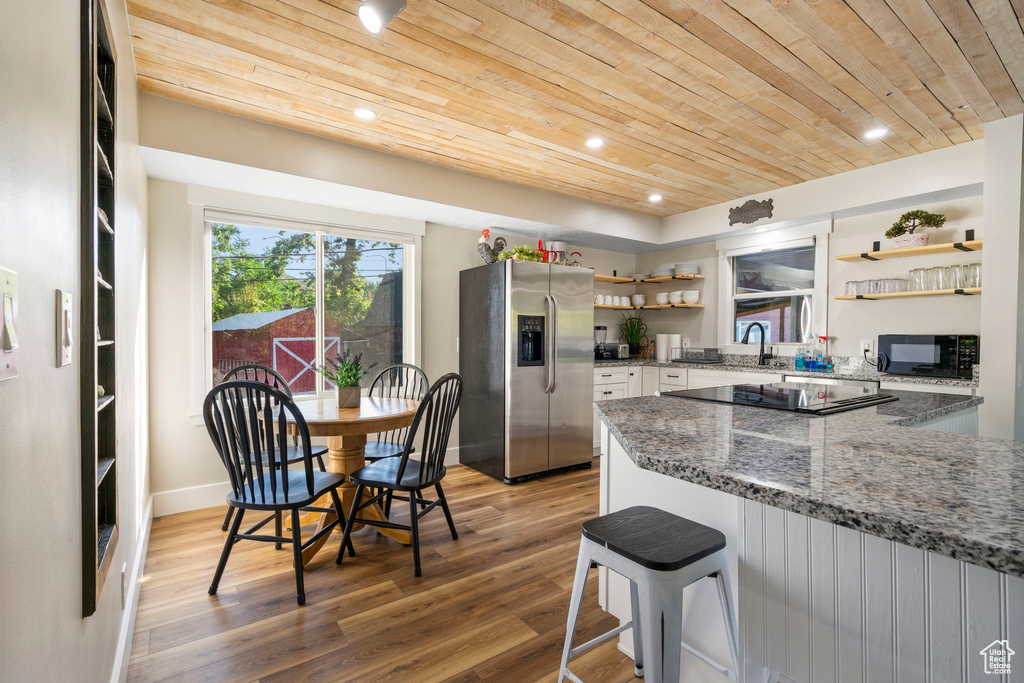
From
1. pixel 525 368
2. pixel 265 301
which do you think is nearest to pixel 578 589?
pixel 525 368

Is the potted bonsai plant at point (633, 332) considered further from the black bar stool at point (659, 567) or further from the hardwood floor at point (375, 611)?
the black bar stool at point (659, 567)

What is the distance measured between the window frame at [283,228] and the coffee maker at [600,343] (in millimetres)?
1997

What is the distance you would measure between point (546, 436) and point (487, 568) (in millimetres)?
1704

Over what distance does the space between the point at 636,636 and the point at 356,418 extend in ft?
5.33

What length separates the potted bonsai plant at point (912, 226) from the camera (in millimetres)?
3477

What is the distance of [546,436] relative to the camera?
161 inches

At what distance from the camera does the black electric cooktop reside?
1.73 m

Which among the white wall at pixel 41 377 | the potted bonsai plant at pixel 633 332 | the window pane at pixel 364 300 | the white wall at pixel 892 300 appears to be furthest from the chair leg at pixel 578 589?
the potted bonsai plant at pixel 633 332

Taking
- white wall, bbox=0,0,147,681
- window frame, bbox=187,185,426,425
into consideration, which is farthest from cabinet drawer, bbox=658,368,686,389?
white wall, bbox=0,0,147,681

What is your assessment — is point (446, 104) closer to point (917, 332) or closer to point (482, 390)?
point (482, 390)

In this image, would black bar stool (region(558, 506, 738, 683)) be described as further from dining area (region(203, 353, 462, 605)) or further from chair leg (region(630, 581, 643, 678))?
dining area (region(203, 353, 462, 605))

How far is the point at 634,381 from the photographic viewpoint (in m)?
4.93

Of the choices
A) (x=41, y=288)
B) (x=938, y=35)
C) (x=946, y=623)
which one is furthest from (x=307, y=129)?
(x=946, y=623)

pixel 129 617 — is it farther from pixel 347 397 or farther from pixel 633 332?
pixel 633 332
